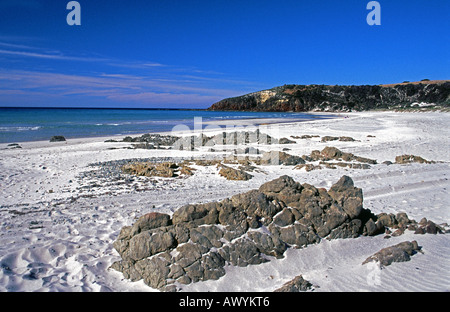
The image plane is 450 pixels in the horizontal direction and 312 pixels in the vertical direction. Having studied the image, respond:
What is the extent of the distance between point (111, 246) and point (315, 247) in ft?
10.0

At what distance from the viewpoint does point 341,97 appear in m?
96.7

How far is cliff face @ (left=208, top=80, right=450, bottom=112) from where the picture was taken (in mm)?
76938

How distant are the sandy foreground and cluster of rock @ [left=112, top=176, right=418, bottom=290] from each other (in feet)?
0.52

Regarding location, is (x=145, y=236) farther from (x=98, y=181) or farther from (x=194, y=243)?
(x=98, y=181)

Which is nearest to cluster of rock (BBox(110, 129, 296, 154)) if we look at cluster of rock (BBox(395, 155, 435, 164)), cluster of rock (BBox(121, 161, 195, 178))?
cluster of rock (BBox(121, 161, 195, 178))

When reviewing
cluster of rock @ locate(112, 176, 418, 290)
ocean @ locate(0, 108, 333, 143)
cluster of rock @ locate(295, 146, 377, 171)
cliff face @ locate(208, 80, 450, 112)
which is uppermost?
cliff face @ locate(208, 80, 450, 112)

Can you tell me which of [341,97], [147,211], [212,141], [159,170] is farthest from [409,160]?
[341,97]

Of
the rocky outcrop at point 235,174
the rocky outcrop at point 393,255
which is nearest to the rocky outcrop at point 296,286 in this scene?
the rocky outcrop at point 393,255

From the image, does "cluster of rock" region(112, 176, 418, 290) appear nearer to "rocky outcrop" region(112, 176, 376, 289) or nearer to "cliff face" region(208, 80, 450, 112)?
"rocky outcrop" region(112, 176, 376, 289)

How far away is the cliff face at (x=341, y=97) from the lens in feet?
252

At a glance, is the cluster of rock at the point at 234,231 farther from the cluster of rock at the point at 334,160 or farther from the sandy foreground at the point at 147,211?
the cluster of rock at the point at 334,160

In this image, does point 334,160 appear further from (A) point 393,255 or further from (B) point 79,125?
(B) point 79,125

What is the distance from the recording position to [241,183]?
8664mm
